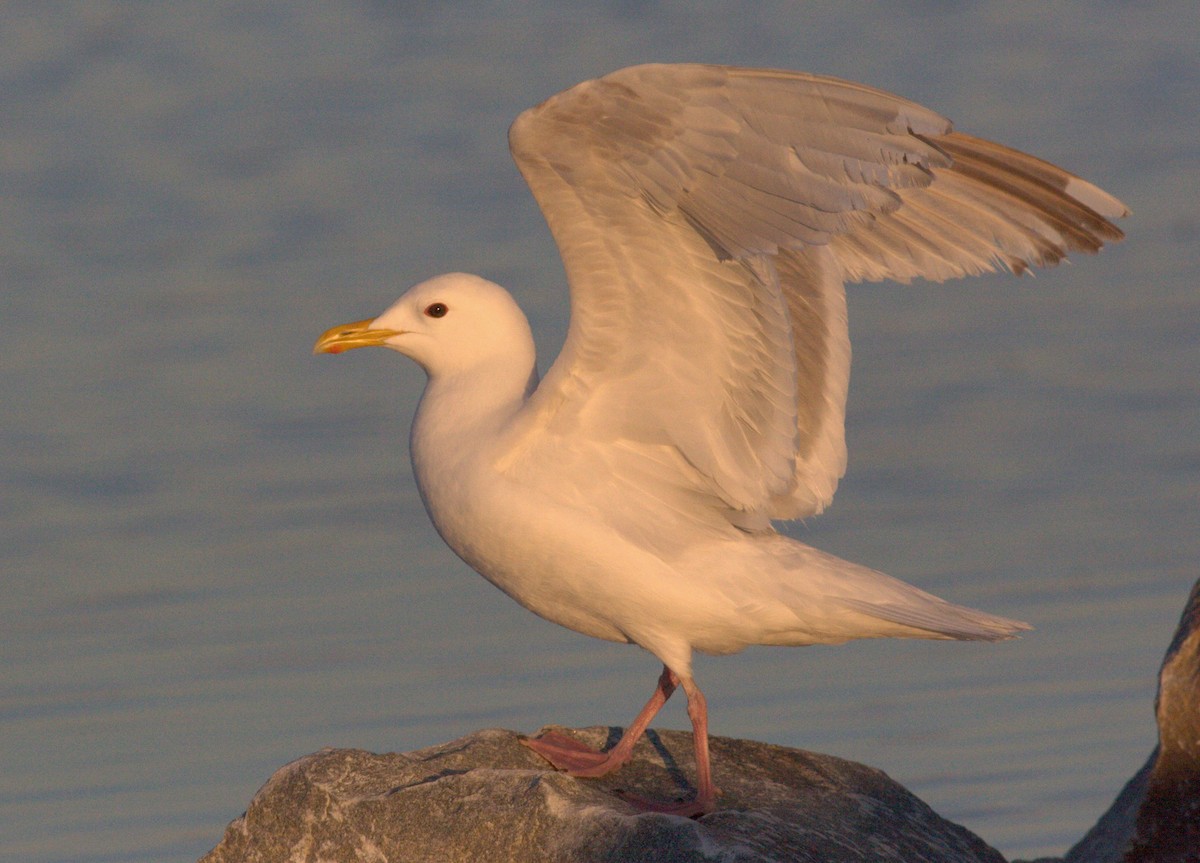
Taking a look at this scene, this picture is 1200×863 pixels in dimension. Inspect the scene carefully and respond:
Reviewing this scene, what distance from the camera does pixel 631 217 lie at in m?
7.46

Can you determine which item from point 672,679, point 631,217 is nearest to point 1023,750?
point 672,679

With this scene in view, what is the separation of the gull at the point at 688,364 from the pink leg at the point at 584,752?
0.01m

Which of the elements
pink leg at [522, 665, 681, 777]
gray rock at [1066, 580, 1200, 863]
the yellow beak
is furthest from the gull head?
gray rock at [1066, 580, 1200, 863]

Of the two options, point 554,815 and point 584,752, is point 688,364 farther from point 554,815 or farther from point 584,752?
point 554,815

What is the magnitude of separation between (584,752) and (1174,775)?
2.20m

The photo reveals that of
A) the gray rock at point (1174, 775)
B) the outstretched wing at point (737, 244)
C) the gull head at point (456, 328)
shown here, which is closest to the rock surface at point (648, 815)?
the gray rock at point (1174, 775)

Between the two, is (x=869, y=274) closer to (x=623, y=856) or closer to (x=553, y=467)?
(x=553, y=467)

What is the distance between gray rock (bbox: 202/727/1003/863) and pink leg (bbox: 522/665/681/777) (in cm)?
5

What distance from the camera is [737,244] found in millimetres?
7199

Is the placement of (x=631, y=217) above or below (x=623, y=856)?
above

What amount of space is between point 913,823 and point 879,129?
2.59 m

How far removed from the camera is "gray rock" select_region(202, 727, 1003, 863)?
6.95m

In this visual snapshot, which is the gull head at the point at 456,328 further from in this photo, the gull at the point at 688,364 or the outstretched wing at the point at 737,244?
the outstretched wing at the point at 737,244

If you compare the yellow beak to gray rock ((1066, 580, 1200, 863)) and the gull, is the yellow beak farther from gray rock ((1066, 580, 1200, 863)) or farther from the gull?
gray rock ((1066, 580, 1200, 863))
